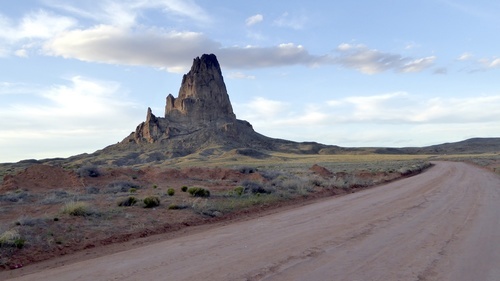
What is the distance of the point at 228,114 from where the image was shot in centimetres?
15188

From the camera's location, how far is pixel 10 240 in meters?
12.2

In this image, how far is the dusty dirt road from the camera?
28.9ft

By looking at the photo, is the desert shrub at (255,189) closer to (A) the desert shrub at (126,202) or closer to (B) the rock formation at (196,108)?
(A) the desert shrub at (126,202)

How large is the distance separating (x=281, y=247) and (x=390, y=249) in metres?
2.39

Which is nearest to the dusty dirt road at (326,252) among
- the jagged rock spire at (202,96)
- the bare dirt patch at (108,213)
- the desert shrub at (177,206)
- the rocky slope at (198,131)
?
the bare dirt patch at (108,213)

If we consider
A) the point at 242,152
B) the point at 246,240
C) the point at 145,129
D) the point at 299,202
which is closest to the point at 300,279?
the point at 246,240

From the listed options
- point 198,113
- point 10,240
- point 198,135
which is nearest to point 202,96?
point 198,113

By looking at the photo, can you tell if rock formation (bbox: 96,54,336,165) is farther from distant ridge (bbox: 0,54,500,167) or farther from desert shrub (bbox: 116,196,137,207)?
desert shrub (bbox: 116,196,137,207)

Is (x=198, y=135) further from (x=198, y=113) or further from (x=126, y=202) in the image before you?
(x=126, y=202)

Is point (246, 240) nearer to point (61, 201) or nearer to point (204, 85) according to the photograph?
point (61, 201)

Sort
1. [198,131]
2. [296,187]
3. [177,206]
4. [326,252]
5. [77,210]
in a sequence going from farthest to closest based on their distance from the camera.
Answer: [198,131] → [296,187] → [177,206] → [77,210] → [326,252]

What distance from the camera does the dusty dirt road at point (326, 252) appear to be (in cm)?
880

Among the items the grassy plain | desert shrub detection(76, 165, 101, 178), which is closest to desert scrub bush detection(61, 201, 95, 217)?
the grassy plain

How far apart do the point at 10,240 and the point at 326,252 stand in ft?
25.4
